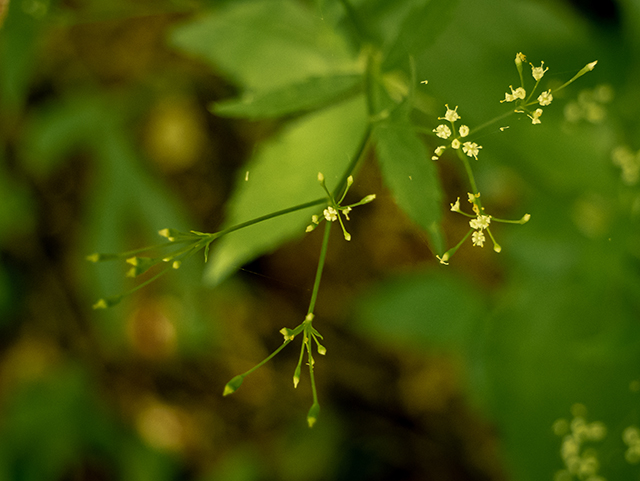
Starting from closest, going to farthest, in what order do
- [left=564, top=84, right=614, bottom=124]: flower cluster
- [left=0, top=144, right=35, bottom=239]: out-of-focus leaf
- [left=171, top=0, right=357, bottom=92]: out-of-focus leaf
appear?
[left=171, top=0, right=357, bottom=92]: out-of-focus leaf → [left=564, top=84, right=614, bottom=124]: flower cluster → [left=0, top=144, right=35, bottom=239]: out-of-focus leaf

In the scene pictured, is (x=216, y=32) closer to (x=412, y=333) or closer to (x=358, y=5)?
(x=358, y=5)

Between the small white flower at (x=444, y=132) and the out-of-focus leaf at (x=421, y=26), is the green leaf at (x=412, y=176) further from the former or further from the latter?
the out-of-focus leaf at (x=421, y=26)

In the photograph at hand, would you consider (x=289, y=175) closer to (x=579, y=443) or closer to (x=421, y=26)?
(x=421, y=26)

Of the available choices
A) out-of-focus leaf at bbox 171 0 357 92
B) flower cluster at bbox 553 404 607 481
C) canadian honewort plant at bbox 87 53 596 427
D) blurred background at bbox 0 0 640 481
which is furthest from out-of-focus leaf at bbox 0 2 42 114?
flower cluster at bbox 553 404 607 481

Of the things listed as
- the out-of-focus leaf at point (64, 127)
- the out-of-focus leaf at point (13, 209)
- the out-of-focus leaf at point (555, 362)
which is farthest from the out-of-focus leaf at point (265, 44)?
the out-of-focus leaf at point (13, 209)

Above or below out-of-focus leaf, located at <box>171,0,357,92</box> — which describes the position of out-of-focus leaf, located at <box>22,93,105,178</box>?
below

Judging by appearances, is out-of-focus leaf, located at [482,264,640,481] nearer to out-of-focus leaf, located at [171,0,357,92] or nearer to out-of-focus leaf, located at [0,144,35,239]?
out-of-focus leaf, located at [171,0,357,92]

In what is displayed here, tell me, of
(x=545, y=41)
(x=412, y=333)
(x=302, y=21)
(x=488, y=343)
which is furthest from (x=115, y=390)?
(x=545, y=41)
